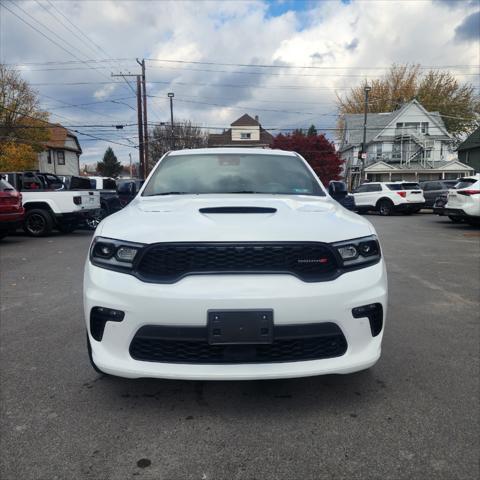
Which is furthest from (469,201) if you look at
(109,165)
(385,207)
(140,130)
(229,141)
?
(109,165)

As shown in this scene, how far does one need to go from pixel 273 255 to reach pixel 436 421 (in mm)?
1378

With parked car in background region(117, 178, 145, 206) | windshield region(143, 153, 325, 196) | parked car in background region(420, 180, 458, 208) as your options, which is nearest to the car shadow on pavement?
windshield region(143, 153, 325, 196)

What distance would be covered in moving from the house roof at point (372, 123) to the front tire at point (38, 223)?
4159 centimetres

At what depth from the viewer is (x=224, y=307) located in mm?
2229

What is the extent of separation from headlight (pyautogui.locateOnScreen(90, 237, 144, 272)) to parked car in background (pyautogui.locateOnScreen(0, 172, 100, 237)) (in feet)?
31.2

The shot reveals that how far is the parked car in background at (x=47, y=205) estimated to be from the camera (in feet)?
37.1

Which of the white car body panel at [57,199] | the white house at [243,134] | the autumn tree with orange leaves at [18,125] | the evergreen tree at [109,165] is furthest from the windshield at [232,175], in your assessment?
the evergreen tree at [109,165]

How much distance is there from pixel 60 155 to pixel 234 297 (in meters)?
58.9

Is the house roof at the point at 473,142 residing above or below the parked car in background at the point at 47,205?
above

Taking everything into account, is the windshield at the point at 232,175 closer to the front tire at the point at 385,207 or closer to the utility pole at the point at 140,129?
the front tire at the point at 385,207

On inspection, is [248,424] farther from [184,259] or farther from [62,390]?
[62,390]

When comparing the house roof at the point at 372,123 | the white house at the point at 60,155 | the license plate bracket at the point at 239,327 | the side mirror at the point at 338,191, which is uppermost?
the house roof at the point at 372,123

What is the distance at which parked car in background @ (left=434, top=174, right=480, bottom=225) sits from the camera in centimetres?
1252

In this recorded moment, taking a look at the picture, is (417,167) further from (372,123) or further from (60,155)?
(60,155)
